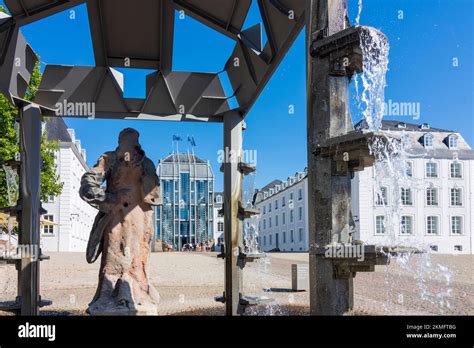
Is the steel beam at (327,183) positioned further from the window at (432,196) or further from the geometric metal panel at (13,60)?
the window at (432,196)

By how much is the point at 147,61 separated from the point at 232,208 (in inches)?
125

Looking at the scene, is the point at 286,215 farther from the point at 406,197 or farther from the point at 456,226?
the point at 456,226

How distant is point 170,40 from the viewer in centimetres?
975

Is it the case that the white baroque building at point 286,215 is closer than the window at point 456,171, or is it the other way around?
the window at point 456,171

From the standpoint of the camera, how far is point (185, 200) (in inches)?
3130

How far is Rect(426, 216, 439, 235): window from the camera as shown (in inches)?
2288

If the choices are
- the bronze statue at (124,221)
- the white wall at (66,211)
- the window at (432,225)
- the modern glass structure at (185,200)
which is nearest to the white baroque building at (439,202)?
the window at (432,225)

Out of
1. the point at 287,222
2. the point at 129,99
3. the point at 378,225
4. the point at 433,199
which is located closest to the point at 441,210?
the point at 433,199

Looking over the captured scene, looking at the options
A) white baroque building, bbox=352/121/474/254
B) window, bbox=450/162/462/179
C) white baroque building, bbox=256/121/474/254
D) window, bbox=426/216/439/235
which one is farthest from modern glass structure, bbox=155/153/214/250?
window, bbox=450/162/462/179

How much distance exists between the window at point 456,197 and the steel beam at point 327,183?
5903 centimetres

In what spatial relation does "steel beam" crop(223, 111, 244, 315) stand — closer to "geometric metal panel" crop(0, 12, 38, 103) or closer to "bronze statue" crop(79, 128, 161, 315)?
"bronze statue" crop(79, 128, 161, 315)

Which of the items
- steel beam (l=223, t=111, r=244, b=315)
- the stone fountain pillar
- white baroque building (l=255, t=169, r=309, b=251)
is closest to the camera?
the stone fountain pillar

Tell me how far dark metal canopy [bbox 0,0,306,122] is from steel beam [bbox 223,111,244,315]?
0.39 metres

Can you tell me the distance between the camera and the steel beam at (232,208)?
9703 millimetres
